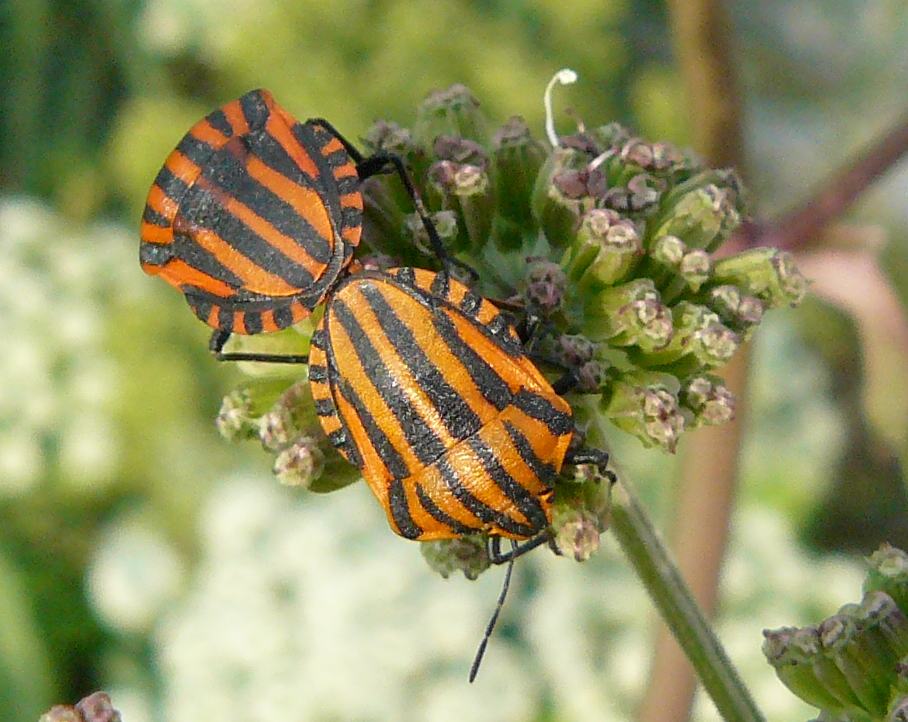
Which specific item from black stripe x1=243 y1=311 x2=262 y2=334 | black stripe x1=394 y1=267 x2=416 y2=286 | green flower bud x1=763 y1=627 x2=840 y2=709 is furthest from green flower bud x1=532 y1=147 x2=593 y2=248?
green flower bud x1=763 y1=627 x2=840 y2=709

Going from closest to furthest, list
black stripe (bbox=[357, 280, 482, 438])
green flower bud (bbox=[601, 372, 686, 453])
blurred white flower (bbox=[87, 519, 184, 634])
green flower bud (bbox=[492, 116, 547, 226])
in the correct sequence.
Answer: black stripe (bbox=[357, 280, 482, 438]) < green flower bud (bbox=[601, 372, 686, 453]) < green flower bud (bbox=[492, 116, 547, 226]) < blurred white flower (bbox=[87, 519, 184, 634])

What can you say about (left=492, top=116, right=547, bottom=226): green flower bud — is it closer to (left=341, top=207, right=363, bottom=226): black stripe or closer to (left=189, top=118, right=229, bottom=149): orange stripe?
(left=341, top=207, right=363, bottom=226): black stripe

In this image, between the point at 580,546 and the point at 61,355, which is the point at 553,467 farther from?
the point at 61,355

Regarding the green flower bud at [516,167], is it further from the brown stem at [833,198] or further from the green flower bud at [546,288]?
the brown stem at [833,198]

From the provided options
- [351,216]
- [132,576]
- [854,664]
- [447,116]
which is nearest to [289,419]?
[351,216]

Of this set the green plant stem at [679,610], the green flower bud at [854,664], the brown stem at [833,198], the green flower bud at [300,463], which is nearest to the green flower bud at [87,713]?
the green flower bud at [300,463]
